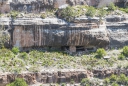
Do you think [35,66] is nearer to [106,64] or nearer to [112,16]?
[106,64]

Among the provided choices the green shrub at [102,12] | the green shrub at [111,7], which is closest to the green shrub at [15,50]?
the green shrub at [102,12]

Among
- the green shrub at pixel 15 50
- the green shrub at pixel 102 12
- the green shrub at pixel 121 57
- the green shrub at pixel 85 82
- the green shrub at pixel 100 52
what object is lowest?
the green shrub at pixel 85 82

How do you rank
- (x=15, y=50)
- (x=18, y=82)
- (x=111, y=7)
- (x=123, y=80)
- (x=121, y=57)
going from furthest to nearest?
(x=111, y=7), (x=121, y=57), (x=15, y=50), (x=123, y=80), (x=18, y=82)

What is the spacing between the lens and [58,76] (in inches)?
1629

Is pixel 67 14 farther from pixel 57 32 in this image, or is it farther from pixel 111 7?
pixel 111 7

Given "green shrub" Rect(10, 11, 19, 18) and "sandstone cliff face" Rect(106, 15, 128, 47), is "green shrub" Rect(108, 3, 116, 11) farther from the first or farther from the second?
"green shrub" Rect(10, 11, 19, 18)

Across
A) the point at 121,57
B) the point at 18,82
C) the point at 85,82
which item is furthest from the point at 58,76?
the point at 121,57

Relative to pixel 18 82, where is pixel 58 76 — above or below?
below

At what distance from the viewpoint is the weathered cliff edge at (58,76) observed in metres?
40.1

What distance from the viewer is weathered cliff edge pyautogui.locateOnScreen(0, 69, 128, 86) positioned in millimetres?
40062

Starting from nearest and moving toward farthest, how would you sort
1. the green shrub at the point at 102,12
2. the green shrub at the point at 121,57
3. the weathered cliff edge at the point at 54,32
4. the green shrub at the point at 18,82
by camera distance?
the green shrub at the point at 18,82 → the weathered cliff edge at the point at 54,32 → the green shrub at the point at 121,57 → the green shrub at the point at 102,12

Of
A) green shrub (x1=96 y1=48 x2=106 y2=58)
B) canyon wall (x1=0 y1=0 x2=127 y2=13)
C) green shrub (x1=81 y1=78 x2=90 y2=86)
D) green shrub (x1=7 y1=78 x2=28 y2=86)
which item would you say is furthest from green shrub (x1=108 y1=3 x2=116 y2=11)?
green shrub (x1=7 y1=78 x2=28 y2=86)

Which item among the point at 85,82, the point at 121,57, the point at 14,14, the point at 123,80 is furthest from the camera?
the point at 121,57

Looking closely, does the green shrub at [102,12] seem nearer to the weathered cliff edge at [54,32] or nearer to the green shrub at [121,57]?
the weathered cliff edge at [54,32]
